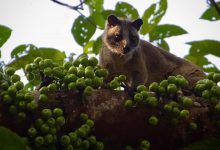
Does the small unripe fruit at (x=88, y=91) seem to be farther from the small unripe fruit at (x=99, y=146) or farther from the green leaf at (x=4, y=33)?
the green leaf at (x=4, y=33)

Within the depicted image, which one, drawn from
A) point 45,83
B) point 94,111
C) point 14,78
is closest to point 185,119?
point 94,111

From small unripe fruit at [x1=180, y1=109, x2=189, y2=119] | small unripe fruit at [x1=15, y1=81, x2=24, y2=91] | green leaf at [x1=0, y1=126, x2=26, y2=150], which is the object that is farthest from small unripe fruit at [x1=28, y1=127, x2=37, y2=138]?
small unripe fruit at [x1=180, y1=109, x2=189, y2=119]

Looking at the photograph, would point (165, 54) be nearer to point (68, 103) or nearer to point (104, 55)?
point (104, 55)

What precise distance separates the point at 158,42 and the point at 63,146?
6.84ft

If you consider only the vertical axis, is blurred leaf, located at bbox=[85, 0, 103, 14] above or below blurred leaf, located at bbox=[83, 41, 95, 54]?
above

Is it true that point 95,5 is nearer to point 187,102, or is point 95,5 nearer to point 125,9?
point 125,9

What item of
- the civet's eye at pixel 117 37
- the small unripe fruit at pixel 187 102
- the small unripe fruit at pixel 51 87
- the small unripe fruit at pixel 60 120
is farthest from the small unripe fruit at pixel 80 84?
the civet's eye at pixel 117 37

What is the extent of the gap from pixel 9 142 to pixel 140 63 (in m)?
4.02

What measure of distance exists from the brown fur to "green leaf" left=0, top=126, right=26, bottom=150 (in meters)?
3.52

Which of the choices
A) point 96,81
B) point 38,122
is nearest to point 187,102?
point 96,81

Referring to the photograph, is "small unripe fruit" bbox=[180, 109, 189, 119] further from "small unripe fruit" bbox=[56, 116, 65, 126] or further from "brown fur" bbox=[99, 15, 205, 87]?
"brown fur" bbox=[99, 15, 205, 87]

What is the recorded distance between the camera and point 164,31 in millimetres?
3531

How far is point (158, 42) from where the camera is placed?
3854mm

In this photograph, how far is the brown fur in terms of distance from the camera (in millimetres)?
5266
